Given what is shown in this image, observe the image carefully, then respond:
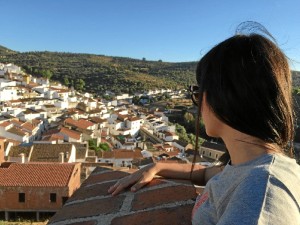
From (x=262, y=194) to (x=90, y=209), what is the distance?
3.90ft

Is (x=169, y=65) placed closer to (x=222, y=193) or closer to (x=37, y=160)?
(x=37, y=160)

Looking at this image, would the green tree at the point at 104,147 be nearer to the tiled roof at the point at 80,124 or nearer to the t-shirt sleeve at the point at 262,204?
the tiled roof at the point at 80,124

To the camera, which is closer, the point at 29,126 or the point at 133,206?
the point at 133,206

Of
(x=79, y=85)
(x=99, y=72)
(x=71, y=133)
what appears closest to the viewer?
(x=71, y=133)

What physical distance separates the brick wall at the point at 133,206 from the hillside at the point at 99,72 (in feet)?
265

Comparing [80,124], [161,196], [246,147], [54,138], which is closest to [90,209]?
[161,196]

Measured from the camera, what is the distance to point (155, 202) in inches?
68.3

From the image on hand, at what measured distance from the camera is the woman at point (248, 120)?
0.85 meters

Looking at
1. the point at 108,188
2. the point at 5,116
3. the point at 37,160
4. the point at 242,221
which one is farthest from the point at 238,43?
the point at 5,116

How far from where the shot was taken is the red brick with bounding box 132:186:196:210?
1725 millimetres

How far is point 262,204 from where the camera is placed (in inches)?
30.8

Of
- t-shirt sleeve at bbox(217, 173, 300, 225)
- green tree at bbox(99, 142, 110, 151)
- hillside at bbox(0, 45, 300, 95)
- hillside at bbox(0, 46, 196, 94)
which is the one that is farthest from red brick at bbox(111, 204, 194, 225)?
hillside at bbox(0, 45, 300, 95)

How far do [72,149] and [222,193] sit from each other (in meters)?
25.6

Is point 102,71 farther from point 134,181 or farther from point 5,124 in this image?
point 134,181
